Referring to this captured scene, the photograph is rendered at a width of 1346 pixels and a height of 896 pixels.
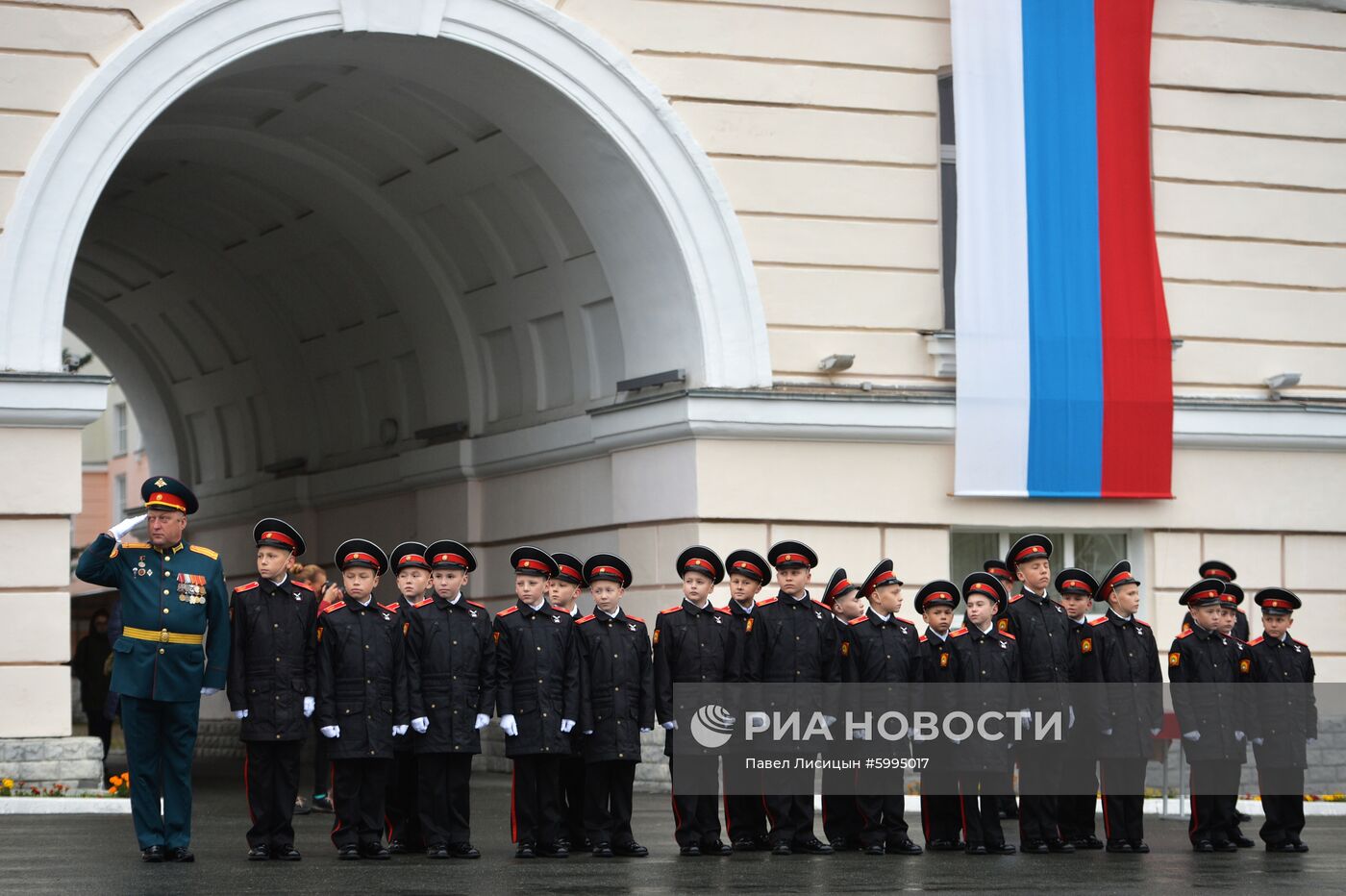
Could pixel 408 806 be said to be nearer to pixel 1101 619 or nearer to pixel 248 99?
pixel 1101 619

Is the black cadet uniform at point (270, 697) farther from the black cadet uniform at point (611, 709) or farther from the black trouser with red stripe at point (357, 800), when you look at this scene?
the black cadet uniform at point (611, 709)

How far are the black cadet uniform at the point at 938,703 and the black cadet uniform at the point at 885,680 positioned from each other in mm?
81

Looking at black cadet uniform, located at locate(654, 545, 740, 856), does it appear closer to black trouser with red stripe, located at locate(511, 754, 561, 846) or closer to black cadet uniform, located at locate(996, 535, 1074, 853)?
black trouser with red stripe, located at locate(511, 754, 561, 846)

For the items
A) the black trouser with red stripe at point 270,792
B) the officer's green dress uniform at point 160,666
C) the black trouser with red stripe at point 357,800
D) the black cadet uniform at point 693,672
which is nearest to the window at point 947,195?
the black cadet uniform at point 693,672

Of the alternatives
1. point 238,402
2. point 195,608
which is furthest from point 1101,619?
point 238,402

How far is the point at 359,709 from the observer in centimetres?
1173

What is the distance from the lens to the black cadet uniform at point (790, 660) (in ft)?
41.3

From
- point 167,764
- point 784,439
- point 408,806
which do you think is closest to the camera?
point 167,764

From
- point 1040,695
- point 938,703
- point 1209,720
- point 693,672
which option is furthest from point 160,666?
point 1209,720

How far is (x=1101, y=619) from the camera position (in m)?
13.5

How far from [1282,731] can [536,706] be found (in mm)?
4924

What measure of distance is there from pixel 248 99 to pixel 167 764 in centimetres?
893

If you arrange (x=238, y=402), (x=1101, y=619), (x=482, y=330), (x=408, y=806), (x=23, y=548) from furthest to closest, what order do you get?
(x=238, y=402), (x=482, y=330), (x=23, y=548), (x=1101, y=619), (x=408, y=806)

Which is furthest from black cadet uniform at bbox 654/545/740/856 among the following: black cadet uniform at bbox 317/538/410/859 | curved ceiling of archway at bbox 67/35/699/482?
curved ceiling of archway at bbox 67/35/699/482
